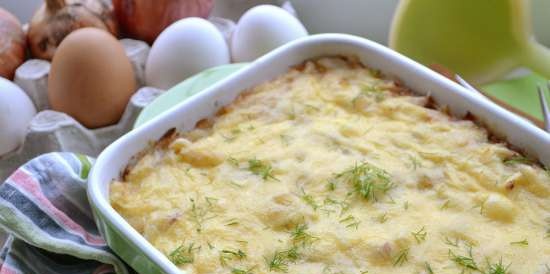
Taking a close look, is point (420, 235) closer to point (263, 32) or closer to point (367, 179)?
point (367, 179)

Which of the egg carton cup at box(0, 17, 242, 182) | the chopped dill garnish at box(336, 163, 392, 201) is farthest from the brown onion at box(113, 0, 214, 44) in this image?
the chopped dill garnish at box(336, 163, 392, 201)

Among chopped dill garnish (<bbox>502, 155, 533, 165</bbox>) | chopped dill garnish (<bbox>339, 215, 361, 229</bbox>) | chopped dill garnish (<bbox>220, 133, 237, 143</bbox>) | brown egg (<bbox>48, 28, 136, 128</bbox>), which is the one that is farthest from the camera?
brown egg (<bbox>48, 28, 136, 128</bbox>)

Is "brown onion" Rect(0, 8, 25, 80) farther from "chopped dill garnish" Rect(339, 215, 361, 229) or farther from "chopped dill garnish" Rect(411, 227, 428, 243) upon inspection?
"chopped dill garnish" Rect(411, 227, 428, 243)

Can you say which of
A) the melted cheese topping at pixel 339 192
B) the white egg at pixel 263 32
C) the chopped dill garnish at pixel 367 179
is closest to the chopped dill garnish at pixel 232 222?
the melted cheese topping at pixel 339 192

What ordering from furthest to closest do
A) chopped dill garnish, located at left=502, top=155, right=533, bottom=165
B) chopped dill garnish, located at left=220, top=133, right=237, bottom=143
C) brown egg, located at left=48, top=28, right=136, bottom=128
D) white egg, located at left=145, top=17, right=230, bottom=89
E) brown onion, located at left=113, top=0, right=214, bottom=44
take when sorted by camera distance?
1. brown onion, located at left=113, top=0, right=214, bottom=44
2. white egg, located at left=145, top=17, right=230, bottom=89
3. brown egg, located at left=48, top=28, right=136, bottom=128
4. chopped dill garnish, located at left=220, top=133, right=237, bottom=143
5. chopped dill garnish, located at left=502, top=155, right=533, bottom=165

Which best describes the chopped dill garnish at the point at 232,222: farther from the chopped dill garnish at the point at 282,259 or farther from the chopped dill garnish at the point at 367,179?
the chopped dill garnish at the point at 367,179
